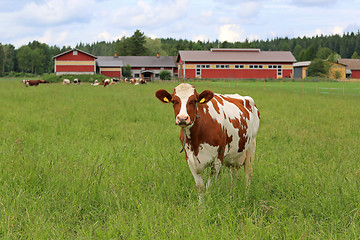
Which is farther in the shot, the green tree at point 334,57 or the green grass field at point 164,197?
the green tree at point 334,57

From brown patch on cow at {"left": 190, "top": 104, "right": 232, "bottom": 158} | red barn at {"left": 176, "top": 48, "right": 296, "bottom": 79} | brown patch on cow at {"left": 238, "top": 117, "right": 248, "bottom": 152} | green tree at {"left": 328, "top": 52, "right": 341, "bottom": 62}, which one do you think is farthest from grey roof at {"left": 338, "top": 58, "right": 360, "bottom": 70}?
brown patch on cow at {"left": 190, "top": 104, "right": 232, "bottom": 158}

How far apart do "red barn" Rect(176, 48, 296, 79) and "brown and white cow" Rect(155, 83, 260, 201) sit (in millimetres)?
62482

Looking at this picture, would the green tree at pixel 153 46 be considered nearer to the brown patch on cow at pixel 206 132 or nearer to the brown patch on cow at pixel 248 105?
the brown patch on cow at pixel 248 105

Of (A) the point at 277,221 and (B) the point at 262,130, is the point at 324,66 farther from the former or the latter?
(A) the point at 277,221

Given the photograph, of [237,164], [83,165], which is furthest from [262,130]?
[83,165]

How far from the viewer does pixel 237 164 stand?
5641 mm

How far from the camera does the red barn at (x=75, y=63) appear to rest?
67.4 meters

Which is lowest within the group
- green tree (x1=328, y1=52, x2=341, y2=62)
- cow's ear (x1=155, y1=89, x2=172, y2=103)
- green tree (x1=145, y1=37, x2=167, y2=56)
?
cow's ear (x1=155, y1=89, x2=172, y2=103)

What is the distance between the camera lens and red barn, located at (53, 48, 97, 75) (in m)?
67.4

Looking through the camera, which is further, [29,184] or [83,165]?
[83,165]

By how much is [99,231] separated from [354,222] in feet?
8.80

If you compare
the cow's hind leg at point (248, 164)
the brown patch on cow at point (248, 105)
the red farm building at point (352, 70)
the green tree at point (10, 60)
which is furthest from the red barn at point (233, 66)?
the green tree at point (10, 60)

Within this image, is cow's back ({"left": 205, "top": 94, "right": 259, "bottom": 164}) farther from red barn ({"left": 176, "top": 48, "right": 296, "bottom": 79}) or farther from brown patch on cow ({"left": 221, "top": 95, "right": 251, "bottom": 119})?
red barn ({"left": 176, "top": 48, "right": 296, "bottom": 79})

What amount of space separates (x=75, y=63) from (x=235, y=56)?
101 feet
